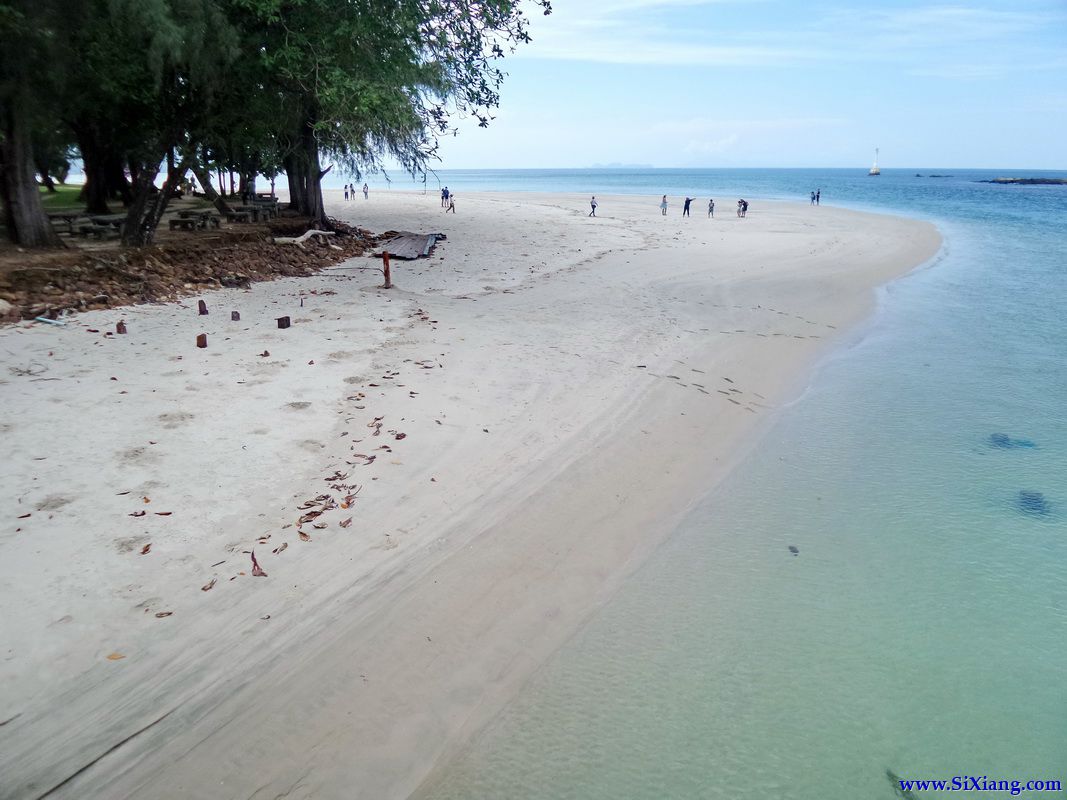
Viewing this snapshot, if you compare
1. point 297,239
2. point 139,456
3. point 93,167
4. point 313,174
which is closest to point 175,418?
point 139,456

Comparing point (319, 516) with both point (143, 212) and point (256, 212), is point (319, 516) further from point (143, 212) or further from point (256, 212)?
point (256, 212)

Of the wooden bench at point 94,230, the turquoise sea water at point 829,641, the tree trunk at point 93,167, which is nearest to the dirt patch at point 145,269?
the wooden bench at point 94,230

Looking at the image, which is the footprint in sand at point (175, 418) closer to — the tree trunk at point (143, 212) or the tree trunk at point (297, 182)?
the tree trunk at point (143, 212)

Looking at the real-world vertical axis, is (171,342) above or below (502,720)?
above

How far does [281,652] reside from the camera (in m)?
3.65

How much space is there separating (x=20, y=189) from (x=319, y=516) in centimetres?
1263

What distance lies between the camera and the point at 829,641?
4125 mm

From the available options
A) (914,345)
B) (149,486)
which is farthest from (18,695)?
(914,345)

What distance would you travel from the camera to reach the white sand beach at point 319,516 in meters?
3.19

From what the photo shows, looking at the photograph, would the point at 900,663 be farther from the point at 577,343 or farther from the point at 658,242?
the point at 658,242

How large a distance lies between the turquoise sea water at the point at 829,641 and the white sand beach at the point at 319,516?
1.01ft

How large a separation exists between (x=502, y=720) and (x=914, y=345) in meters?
10.5

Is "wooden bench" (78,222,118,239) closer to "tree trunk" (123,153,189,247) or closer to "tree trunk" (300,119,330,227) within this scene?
"tree trunk" (123,153,189,247)

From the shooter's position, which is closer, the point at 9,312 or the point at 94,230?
the point at 9,312
